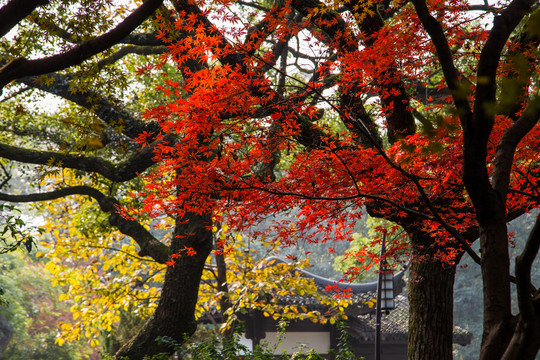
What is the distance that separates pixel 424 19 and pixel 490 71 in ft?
1.57

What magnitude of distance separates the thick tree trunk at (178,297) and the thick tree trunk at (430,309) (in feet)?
10.7

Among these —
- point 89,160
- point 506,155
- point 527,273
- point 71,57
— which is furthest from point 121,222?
point 527,273

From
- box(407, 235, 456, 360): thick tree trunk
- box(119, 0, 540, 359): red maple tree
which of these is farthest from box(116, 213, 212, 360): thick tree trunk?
box(407, 235, 456, 360): thick tree trunk

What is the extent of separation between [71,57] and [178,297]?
5.30m

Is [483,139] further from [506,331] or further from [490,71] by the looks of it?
[506,331]

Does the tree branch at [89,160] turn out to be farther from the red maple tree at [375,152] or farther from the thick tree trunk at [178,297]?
the red maple tree at [375,152]

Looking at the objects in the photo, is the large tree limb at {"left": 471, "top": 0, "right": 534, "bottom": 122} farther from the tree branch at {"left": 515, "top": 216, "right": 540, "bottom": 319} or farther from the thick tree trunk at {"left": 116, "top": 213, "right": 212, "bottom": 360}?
the thick tree trunk at {"left": 116, "top": 213, "right": 212, "bottom": 360}

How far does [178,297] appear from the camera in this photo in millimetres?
7805

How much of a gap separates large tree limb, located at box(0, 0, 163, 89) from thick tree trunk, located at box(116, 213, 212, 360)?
181 inches

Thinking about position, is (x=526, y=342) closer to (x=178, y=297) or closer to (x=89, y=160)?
(x=178, y=297)

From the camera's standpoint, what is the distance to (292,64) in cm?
1177

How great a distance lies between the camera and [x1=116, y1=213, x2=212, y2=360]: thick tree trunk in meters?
7.58

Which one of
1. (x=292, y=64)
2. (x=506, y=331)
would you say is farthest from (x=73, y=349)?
(x=506, y=331)

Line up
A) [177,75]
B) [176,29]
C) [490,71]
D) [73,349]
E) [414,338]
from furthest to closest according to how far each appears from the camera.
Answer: [73,349] → [177,75] → [414,338] → [176,29] → [490,71]
